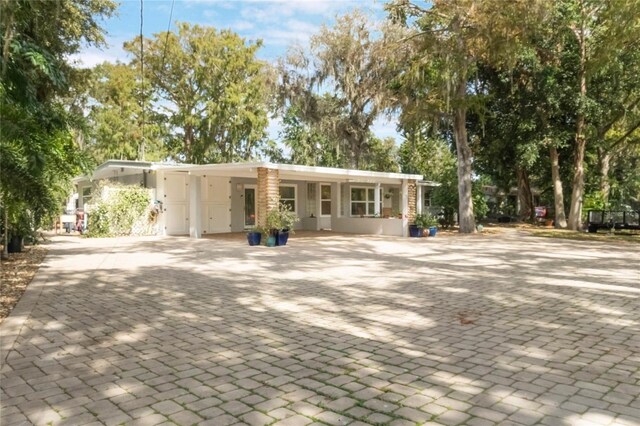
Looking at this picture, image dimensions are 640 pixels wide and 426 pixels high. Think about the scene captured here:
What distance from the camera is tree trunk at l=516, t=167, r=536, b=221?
2636cm

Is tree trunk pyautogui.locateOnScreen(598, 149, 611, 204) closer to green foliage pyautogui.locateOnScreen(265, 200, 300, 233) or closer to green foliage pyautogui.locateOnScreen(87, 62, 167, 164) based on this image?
green foliage pyautogui.locateOnScreen(265, 200, 300, 233)

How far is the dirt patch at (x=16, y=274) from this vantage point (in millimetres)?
5925

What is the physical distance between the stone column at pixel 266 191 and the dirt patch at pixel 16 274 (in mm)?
5587

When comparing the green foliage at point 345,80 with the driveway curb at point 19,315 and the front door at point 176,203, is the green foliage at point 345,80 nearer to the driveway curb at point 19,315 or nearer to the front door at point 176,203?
the front door at point 176,203

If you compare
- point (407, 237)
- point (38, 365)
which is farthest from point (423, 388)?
point (407, 237)

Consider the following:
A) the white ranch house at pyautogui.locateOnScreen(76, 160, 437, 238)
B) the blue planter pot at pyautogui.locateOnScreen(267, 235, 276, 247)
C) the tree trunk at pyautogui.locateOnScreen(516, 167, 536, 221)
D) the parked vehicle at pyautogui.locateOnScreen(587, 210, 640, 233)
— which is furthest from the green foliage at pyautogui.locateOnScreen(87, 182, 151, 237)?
the tree trunk at pyautogui.locateOnScreen(516, 167, 536, 221)

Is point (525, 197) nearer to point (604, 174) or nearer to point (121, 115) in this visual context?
point (604, 174)

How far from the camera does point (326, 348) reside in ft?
13.5

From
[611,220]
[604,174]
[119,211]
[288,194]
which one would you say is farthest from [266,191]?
[604,174]

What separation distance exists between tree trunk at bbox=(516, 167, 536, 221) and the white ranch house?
9477 millimetres

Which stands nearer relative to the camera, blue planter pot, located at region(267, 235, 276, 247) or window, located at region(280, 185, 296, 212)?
blue planter pot, located at region(267, 235, 276, 247)

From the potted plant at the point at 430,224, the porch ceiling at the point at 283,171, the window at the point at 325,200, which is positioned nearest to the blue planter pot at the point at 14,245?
the porch ceiling at the point at 283,171

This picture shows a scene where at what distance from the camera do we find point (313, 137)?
3359 cm

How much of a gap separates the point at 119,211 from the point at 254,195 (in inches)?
203
